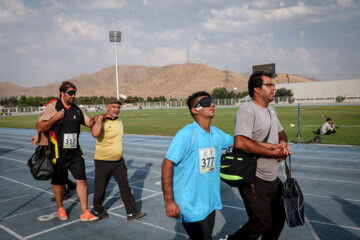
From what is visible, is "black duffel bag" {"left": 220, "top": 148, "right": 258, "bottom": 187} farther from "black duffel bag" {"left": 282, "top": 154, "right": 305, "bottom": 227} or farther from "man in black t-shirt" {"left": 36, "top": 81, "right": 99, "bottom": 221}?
"man in black t-shirt" {"left": 36, "top": 81, "right": 99, "bottom": 221}

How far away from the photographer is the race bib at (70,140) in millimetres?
4895

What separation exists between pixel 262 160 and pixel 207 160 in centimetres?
68

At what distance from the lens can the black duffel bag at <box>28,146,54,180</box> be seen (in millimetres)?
4801

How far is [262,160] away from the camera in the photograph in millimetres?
3320

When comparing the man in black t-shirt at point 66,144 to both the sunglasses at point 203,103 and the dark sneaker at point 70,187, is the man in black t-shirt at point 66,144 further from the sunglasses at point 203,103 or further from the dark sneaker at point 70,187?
the sunglasses at point 203,103

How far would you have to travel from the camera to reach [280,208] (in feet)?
11.2

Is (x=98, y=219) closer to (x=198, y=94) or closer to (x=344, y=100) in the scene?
(x=198, y=94)

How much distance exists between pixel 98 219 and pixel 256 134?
10.4 ft

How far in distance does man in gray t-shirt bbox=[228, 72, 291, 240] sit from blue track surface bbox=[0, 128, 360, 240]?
3.84 ft

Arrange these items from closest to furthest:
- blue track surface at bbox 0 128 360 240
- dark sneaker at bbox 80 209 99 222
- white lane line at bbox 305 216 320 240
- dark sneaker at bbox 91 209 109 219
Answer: white lane line at bbox 305 216 320 240 < blue track surface at bbox 0 128 360 240 < dark sneaker at bbox 80 209 99 222 < dark sneaker at bbox 91 209 109 219

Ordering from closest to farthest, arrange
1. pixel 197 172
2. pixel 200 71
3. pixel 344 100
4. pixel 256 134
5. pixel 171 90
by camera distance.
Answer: pixel 197 172 < pixel 256 134 < pixel 344 100 < pixel 171 90 < pixel 200 71

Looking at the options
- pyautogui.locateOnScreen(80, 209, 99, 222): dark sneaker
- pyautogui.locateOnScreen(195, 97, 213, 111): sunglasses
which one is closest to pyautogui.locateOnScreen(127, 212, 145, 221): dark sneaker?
pyautogui.locateOnScreen(80, 209, 99, 222): dark sneaker

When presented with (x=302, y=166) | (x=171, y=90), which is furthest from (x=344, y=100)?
(x=171, y=90)

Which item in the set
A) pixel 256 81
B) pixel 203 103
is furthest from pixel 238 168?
pixel 256 81
